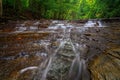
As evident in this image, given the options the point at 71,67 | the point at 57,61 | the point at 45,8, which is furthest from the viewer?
the point at 45,8

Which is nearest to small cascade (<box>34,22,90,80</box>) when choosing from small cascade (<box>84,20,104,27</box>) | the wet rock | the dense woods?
the wet rock

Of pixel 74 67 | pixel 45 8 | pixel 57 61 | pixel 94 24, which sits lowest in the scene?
pixel 74 67

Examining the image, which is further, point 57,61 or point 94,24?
point 94,24

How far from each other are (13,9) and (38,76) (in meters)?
13.3

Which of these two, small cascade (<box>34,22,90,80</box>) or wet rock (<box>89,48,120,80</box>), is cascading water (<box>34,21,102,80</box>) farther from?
wet rock (<box>89,48,120,80</box>)

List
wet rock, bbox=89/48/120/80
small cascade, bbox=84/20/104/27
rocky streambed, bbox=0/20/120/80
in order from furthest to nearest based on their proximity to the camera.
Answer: small cascade, bbox=84/20/104/27 < rocky streambed, bbox=0/20/120/80 < wet rock, bbox=89/48/120/80

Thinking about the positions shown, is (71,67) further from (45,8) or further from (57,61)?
(45,8)

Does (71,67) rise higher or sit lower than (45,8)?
lower

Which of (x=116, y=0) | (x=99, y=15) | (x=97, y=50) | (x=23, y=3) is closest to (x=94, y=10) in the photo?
(x=99, y=15)

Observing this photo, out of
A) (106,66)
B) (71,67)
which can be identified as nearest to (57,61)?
→ (71,67)

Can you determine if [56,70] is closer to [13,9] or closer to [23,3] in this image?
[13,9]

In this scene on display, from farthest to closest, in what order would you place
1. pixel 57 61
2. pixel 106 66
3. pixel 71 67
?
pixel 57 61 → pixel 71 67 → pixel 106 66

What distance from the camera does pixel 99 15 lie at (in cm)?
1805

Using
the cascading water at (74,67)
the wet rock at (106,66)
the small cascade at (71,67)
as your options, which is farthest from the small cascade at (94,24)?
the wet rock at (106,66)
